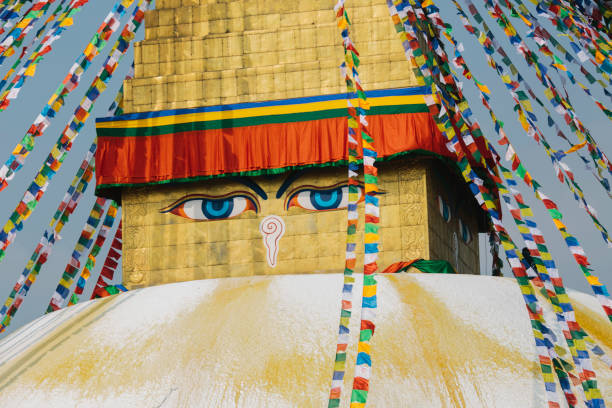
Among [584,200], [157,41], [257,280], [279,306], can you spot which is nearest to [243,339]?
[279,306]

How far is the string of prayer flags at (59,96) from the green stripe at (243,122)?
2.07m

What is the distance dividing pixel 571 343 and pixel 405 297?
5.82 feet

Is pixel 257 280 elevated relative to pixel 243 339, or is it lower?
elevated

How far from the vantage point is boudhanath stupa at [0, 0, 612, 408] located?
664cm

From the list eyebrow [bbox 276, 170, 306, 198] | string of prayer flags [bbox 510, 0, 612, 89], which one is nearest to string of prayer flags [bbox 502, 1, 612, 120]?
string of prayer flags [bbox 510, 0, 612, 89]

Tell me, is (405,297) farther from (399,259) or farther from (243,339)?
(399,259)

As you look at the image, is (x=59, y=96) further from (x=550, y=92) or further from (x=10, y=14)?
(x=550, y=92)

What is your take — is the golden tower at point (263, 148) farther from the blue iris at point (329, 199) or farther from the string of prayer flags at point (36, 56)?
the string of prayer flags at point (36, 56)

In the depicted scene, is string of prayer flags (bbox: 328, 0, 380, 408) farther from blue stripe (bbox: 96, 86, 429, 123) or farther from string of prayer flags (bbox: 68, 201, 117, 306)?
string of prayer flags (bbox: 68, 201, 117, 306)

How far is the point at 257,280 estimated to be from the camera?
8109mm

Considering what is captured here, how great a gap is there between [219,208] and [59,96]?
275 centimetres

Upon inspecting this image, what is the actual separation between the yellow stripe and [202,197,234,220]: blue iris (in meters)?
A: 0.91

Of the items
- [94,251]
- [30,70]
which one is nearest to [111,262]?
[94,251]

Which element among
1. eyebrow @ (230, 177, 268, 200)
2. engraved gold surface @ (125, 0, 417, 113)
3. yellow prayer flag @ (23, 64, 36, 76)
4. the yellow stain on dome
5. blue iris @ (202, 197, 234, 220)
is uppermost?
engraved gold surface @ (125, 0, 417, 113)
